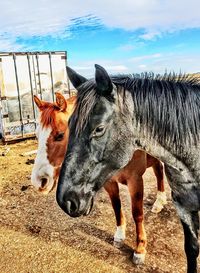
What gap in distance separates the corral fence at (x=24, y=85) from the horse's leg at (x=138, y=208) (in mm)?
7890

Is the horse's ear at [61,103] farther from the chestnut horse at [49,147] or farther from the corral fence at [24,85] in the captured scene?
the corral fence at [24,85]

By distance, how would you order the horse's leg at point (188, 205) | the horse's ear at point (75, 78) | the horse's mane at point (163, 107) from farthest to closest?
the horse's leg at point (188, 205), the horse's ear at point (75, 78), the horse's mane at point (163, 107)

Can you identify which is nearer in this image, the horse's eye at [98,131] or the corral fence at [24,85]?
the horse's eye at [98,131]

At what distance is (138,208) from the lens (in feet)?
12.4

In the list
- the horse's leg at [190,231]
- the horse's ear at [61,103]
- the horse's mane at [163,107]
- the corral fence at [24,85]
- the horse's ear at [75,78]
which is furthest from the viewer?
the corral fence at [24,85]

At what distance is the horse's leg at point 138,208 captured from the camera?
12.0 ft

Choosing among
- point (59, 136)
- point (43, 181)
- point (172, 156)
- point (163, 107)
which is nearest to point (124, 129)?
point (163, 107)

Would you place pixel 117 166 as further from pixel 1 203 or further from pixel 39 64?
pixel 39 64

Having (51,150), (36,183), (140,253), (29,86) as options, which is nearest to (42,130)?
(51,150)

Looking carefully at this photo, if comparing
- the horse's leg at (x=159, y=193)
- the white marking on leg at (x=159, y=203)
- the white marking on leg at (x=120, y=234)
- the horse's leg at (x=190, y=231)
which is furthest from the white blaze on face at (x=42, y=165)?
the white marking on leg at (x=159, y=203)

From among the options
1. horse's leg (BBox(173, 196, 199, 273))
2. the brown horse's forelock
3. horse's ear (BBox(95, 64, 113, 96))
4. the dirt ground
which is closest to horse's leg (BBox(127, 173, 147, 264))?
the dirt ground

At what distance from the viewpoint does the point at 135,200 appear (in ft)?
12.2

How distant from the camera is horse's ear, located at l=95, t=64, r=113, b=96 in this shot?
2.07 metres

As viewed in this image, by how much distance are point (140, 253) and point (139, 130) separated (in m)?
2.06
